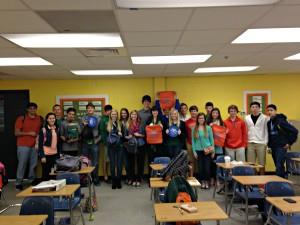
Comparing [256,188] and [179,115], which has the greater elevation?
[179,115]

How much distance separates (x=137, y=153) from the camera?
7.57 m

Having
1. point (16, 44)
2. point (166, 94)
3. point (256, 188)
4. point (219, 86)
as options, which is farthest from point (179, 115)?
point (16, 44)

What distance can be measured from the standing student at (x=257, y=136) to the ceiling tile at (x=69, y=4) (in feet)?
16.5

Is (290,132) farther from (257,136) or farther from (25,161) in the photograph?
(25,161)

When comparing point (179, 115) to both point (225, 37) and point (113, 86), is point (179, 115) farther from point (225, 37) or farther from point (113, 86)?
point (225, 37)

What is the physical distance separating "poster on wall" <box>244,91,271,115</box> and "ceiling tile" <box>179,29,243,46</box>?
13.9 ft

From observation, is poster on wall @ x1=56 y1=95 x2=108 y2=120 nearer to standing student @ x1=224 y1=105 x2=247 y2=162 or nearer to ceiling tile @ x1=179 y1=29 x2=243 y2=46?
standing student @ x1=224 y1=105 x2=247 y2=162

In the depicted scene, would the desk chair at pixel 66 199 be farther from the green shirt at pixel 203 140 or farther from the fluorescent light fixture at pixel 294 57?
the fluorescent light fixture at pixel 294 57

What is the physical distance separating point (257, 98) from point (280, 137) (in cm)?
193

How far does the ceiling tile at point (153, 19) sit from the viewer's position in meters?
3.04

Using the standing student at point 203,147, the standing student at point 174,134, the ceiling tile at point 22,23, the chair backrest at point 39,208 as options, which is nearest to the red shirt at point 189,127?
the standing student at point 174,134

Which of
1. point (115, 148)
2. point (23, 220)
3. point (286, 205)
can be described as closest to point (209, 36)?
point (286, 205)

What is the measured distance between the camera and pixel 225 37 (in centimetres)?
414

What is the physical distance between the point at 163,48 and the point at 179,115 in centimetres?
319
